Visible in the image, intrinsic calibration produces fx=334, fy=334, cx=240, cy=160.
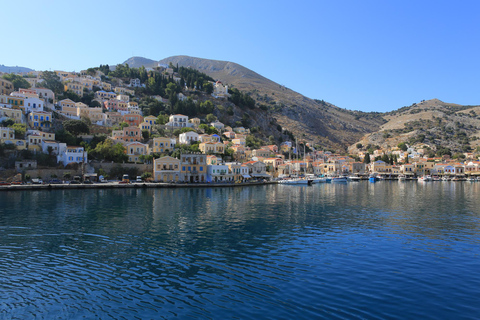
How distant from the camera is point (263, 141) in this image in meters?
101

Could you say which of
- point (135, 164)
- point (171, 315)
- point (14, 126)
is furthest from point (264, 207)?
point (14, 126)

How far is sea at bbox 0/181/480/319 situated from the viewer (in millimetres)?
9367

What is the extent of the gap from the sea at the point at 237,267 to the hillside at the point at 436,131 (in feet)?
387

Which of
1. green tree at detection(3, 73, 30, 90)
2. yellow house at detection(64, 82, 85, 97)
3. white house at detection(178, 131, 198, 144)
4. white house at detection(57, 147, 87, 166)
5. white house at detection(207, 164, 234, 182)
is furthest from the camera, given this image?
yellow house at detection(64, 82, 85, 97)

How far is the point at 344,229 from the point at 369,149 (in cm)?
11782

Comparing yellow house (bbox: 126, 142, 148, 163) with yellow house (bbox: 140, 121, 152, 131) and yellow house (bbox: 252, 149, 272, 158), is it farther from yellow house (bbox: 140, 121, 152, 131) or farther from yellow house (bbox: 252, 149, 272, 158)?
yellow house (bbox: 252, 149, 272, 158)

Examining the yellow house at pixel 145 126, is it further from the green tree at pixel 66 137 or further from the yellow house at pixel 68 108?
the green tree at pixel 66 137

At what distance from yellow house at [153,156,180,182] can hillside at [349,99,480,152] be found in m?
98.5

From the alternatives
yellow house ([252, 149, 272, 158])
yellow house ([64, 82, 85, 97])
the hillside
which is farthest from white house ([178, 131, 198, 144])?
the hillside

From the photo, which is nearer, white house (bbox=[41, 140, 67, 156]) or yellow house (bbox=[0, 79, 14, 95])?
white house (bbox=[41, 140, 67, 156])

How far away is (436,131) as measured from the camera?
5344 inches

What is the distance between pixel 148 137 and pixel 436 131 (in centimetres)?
11875

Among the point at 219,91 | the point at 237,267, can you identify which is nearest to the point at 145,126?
the point at 219,91

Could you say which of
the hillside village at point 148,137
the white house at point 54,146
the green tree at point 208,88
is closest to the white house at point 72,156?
the hillside village at point 148,137
